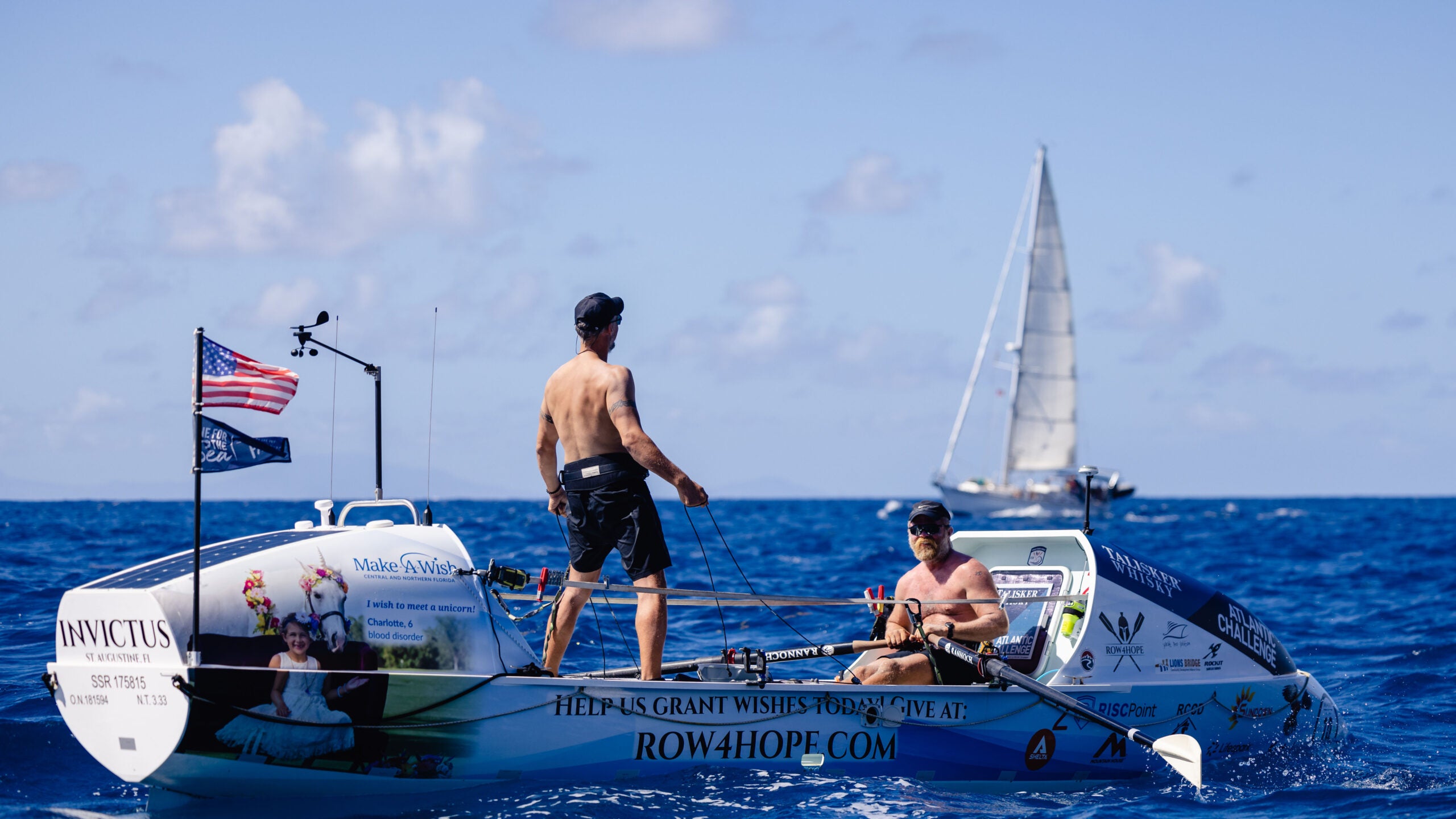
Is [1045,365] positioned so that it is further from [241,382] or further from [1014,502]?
[241,382]

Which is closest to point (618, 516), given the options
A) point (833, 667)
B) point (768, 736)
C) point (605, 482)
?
point (605, 482)

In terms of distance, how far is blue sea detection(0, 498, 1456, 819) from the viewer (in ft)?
23.1

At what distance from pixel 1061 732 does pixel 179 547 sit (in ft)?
55.2

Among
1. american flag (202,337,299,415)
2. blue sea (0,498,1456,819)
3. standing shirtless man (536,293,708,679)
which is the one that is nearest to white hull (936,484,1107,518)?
blue sea (0,498,1456,819)

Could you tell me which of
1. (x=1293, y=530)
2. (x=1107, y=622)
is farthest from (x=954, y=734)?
(x=1293, y=530)

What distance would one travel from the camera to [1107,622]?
8.38 m

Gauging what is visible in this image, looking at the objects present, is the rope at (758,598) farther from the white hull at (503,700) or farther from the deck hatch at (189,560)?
the deck hatch at (189,560)

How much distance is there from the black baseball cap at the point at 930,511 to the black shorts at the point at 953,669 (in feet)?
2.44

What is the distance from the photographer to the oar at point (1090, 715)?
25.1ft

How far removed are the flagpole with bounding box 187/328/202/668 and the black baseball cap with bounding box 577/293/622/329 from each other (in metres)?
1.96

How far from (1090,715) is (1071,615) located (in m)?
0.94

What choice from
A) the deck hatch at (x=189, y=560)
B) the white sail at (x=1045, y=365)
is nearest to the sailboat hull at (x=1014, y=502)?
the white sail at (x=1045, y=365)

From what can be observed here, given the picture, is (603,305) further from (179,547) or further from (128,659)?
(179,547)

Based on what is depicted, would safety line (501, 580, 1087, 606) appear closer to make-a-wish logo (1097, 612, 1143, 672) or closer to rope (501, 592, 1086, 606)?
rope (501, 592, 1086, 606)
